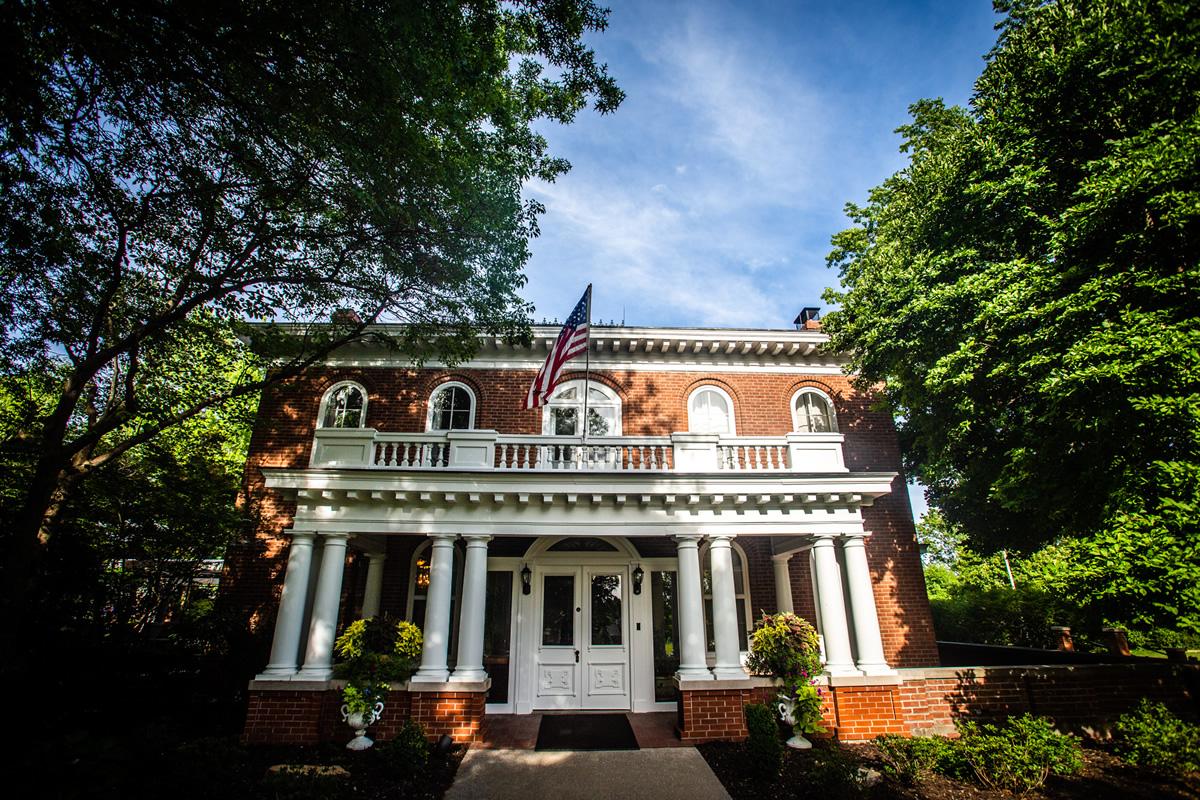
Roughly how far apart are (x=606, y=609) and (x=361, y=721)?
15.9 ft

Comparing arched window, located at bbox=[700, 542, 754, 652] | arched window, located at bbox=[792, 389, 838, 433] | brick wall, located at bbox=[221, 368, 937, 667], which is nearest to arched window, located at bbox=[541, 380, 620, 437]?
brick wall, located at bbox=[221, 368, 937, 667]

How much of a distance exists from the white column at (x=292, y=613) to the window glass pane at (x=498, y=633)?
11.3 feet

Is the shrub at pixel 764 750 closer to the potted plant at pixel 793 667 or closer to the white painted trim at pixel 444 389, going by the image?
the potted plant at pixel 793 667

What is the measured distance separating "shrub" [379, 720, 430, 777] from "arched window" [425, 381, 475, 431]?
264 inches

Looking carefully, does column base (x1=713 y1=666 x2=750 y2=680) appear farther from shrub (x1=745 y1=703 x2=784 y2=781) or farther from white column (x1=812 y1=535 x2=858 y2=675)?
white column (x1=812 y1=535 x2=858 y2=675)

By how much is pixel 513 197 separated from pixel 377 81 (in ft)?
12.3

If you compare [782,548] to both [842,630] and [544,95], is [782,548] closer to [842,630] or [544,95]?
[842,630]

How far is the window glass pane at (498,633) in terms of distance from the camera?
10.2 metres

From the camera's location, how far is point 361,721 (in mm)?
7781

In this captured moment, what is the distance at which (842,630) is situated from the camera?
8.91 meters

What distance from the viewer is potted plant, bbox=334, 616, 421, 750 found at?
308 inches

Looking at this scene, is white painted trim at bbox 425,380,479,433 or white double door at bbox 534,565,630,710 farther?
white painted trim at bbox 425,380,479,433

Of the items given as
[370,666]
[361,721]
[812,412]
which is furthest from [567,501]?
[812,412]

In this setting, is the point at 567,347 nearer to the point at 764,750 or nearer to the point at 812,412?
the point at 764,750
